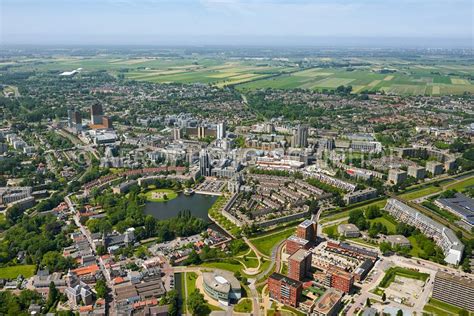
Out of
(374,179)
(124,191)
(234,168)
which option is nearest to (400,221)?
(374,179)

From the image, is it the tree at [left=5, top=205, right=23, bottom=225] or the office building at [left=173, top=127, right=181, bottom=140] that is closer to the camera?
the tree at [left=5, top=205, right=23, bottom=225]

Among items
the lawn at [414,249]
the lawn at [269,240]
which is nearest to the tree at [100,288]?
the lawn at [269,240]

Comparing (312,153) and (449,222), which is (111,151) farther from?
(449,222)

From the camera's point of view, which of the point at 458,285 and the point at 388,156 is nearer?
the point at 458,285

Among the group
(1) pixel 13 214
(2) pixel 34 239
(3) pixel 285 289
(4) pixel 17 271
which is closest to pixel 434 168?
A: (3) pixel 285 289

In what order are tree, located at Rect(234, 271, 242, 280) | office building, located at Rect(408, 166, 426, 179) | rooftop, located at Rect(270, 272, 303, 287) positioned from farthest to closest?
1. office building, located at Rect(408, 166, 426, 179)
2. tree, located at Rect(234, 271, 242, 280)
3. rooftop, located at Rect(270, 272, 303, 287)

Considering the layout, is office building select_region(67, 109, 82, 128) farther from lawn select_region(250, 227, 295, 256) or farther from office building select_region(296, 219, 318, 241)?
office building select_region(296, 219, 318, 241)

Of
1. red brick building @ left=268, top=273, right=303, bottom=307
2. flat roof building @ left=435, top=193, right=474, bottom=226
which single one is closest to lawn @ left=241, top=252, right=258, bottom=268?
red brick building @ left=268, top=273, right=303, bottom=307
